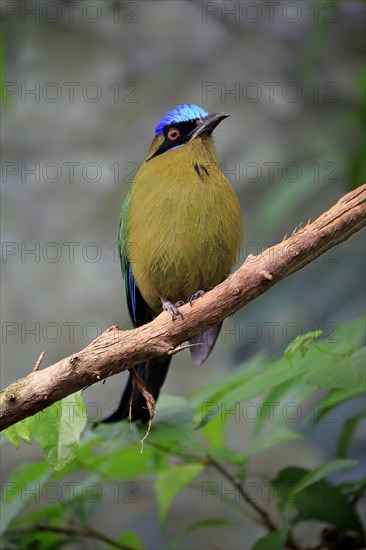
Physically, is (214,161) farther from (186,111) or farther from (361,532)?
(361,532)

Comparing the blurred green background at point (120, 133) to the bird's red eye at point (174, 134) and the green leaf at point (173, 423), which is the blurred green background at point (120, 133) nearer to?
the bird's red eye at point (174, 134)

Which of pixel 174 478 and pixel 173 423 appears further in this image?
pixel 174 478

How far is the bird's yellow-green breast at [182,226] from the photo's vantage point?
2973 millimetres

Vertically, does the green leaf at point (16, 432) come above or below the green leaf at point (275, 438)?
above

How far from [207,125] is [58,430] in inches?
59.1

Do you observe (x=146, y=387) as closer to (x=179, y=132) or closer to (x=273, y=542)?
(x=273, y=542)

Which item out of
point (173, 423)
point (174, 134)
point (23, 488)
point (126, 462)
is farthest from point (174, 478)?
point (174, 134)

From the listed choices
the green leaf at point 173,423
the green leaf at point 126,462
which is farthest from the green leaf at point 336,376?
the green leaf at point 126,462

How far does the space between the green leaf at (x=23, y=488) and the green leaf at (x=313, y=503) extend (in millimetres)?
760

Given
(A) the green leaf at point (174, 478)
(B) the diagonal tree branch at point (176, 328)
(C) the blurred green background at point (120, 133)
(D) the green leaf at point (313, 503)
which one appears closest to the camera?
Result: (B) the diagonal tree branch at point (176, 328)

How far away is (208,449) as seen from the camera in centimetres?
258

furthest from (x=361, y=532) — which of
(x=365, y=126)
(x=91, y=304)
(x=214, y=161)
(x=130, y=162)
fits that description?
(x=130, y=162)

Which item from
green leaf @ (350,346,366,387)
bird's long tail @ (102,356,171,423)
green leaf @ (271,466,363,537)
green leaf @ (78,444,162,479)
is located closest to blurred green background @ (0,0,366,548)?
bird's long tail @ (102,356,171,423)

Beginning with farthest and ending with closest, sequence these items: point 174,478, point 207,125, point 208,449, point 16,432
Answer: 1. point 207,125
2. point 174,478
3. point 208,449
4. point 16,432
